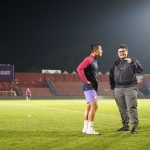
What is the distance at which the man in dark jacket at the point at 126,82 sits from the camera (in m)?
9.20

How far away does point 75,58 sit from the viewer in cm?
14212

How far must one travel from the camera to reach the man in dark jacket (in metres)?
9.20

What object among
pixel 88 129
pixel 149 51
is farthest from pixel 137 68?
pixel 149 51

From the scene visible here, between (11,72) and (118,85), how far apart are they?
56.3 metres

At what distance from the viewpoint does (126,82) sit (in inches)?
370

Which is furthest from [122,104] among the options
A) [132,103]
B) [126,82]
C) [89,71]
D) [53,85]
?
[53,85]

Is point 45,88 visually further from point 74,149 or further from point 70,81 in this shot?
point 74,149

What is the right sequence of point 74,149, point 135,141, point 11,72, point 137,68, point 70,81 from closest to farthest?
point 74,149 → point 135,141 → point 137,68 → point 11,72 → point 70,81

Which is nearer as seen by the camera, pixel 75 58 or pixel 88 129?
pixel 88 129

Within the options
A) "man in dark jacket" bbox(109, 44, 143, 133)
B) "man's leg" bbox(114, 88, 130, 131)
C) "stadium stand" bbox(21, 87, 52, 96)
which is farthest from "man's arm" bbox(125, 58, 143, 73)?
"stadium stand" bbox(21, 87, 52, 96)

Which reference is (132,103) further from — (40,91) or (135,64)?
(40,91)

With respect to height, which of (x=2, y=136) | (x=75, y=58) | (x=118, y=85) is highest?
(x=75, y=58)

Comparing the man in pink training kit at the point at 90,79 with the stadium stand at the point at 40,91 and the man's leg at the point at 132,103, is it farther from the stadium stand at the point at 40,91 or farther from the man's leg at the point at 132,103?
the stadium stand at the point at 40,91

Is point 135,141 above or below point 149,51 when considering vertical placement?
below
